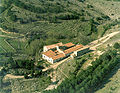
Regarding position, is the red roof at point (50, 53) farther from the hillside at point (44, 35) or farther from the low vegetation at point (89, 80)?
the low vegetation at point (89, 80)

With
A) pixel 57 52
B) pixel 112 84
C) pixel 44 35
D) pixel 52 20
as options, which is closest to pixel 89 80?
pixel 112 84

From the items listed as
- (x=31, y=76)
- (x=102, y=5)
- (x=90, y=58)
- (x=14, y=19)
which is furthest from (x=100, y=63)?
(x=102, y=5)

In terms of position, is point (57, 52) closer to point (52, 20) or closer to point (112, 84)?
point (112, 84)

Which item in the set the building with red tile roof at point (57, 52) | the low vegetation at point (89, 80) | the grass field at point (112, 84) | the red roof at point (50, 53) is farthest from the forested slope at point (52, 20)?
the grass field at point (112, 84)

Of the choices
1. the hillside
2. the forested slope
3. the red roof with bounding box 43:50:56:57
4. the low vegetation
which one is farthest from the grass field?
the forested slope

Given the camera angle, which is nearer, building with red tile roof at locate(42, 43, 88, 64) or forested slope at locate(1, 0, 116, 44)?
building with red tile roof at locate(42, 43, 88, 64)

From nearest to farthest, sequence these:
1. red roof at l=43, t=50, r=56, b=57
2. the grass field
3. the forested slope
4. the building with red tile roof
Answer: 1. the grass field
2. the building with red tile roof
3. red roof at l=43, t=50, r=56, b=57
4. the forested slope

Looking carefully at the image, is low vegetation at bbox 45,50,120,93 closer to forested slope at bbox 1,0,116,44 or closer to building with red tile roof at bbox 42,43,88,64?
building with red tile roof at bbox 42,43,88,64

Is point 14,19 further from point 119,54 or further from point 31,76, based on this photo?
point 119,54
